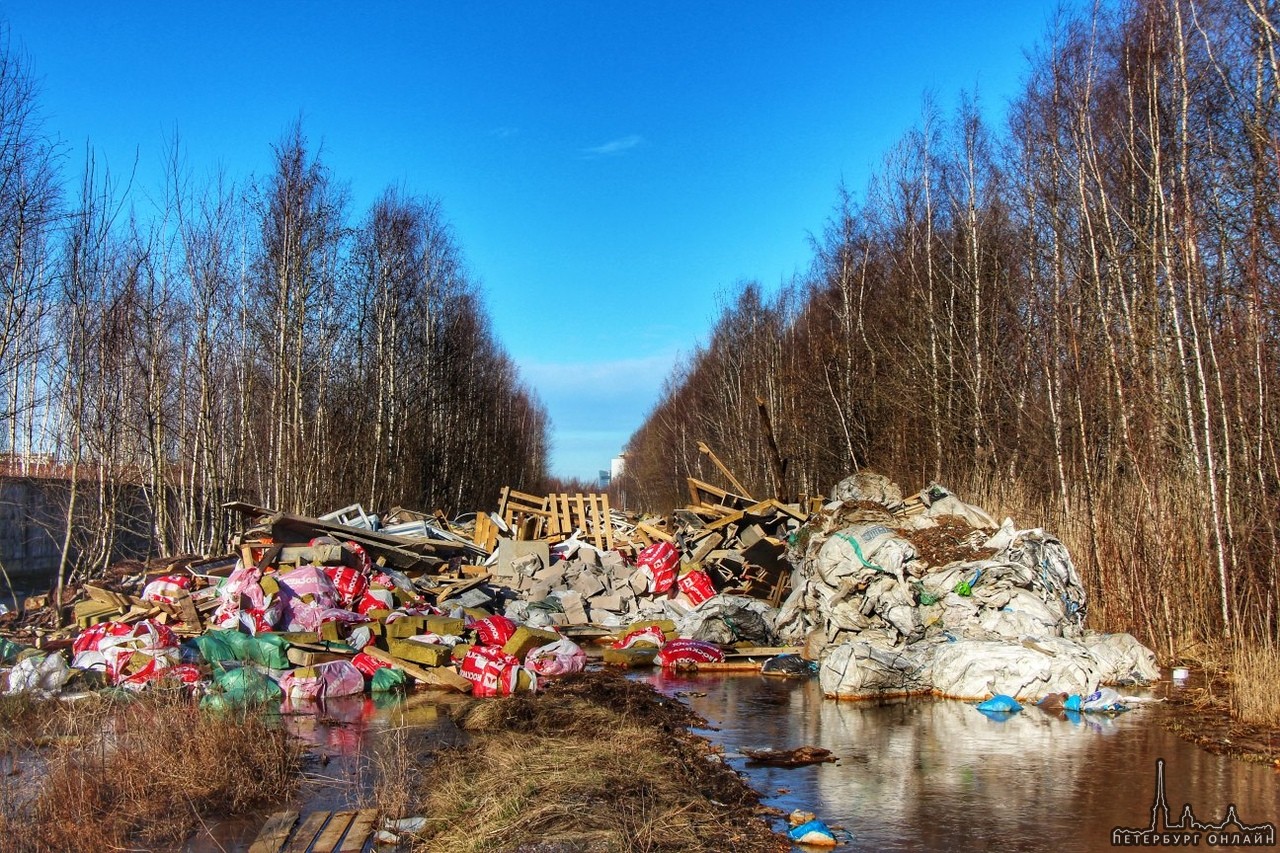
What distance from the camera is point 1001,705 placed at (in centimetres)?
929

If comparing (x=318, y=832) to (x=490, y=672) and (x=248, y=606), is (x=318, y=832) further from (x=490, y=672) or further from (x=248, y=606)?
(x=248, y=606)

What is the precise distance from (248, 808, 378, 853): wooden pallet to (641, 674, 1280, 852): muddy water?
258cm

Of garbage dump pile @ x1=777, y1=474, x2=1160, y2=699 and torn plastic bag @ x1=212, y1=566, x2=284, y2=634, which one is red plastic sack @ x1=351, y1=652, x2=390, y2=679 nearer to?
torn plastic bag @ x1=212, y1=566, x2=284, y2=634

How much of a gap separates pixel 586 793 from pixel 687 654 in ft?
23.3

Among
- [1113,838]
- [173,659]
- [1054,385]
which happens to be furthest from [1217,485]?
[173,659]

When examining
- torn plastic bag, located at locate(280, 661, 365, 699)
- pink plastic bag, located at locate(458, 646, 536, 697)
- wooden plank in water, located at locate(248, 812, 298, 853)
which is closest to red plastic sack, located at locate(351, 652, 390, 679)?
torn plastic bag, located at locate(280, 661, 365, 699)

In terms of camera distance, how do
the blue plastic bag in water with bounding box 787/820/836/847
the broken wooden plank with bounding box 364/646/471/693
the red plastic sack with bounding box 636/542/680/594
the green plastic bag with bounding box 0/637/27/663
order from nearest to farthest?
the blue plastic bag in water with bounding box 787/820/836/847, the broken wooden plank with bounding box 364/646/471/693, the green plastic bag with bounding box 0/637/27/663, the red plastic sack with bounding box 636/542/680/594

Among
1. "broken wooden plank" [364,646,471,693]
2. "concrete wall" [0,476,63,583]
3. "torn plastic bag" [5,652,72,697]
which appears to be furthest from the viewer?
"concrete wall" [0,476,63,583]

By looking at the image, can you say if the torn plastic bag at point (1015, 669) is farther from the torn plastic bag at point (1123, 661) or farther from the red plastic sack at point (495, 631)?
the red plastic sack at point (495, 631)

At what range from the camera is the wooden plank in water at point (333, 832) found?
5195 millimetres

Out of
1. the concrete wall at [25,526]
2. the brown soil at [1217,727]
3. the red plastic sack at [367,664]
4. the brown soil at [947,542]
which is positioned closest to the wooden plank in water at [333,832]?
the red plastic sack at [367,664]

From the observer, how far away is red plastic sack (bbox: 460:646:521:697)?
34.8ft

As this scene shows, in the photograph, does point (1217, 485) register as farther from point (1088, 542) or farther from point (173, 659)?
point (173, 659)

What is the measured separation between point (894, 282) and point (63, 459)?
19722 millimetres
